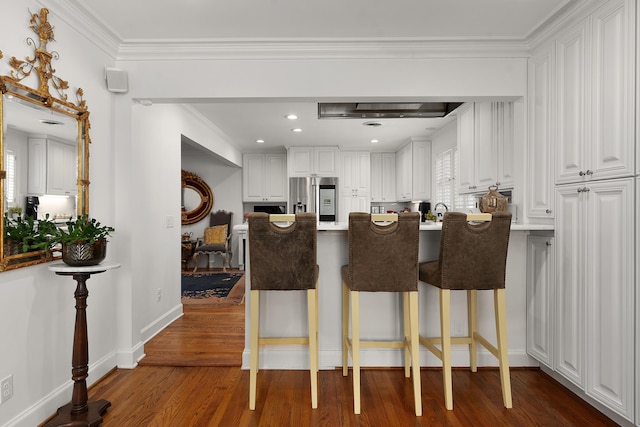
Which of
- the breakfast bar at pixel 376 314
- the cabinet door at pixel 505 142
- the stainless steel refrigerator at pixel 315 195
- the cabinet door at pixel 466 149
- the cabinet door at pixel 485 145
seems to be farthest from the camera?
the stainless steel refrigerator at pixel 315 195

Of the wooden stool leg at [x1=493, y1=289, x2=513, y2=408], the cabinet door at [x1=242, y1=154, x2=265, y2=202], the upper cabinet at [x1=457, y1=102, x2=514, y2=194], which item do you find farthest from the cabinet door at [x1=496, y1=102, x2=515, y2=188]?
the cabinet door at [x1=242, y1=154, x2=265, y2=202]

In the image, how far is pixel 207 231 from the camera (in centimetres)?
676

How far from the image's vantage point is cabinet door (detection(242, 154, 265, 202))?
7031 millimetres

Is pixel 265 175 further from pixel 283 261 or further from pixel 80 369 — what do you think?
pixel 80 369

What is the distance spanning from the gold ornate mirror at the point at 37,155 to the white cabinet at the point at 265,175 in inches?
186

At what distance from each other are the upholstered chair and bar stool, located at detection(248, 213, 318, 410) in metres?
4.62

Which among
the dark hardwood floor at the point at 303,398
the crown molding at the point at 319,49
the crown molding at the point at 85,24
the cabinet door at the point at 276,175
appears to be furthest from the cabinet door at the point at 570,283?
the cabinet door at the point at 276,175

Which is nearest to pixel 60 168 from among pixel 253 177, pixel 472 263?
pixel 472 263

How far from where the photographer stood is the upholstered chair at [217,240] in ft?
21.4

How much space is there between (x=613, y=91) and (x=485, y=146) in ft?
4.25

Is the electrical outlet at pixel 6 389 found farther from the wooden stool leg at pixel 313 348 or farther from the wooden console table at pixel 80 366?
the wooden stool leg at pixel 313 348

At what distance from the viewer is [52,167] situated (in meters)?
2.06

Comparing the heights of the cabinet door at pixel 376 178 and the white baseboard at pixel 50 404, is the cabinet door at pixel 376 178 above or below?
above

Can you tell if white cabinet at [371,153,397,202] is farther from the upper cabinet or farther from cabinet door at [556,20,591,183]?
cabinet door at [556,20,591,183]
